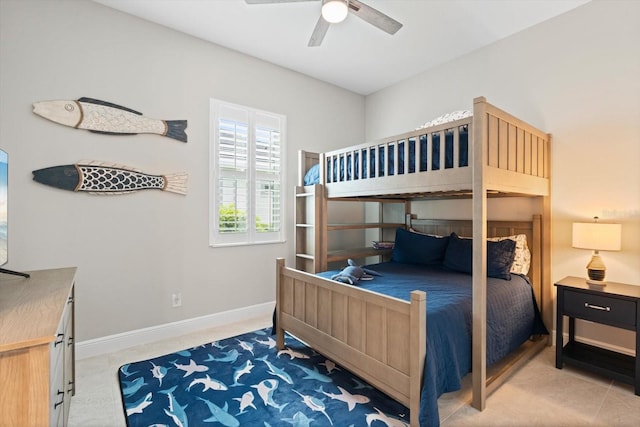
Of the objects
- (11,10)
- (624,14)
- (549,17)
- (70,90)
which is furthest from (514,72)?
(11,10)

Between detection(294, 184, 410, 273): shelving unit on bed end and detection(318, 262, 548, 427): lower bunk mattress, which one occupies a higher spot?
detection(294, 184, 410, 273): shelving unit on bed end

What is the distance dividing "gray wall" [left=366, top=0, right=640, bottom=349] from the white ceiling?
22 centimetres

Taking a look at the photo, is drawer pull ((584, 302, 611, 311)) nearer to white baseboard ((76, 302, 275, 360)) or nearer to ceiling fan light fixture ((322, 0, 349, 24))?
ceiling fan light fixture ((322, 0, 349, 24))

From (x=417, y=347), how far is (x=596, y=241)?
172 cm

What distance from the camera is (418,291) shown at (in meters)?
1.57

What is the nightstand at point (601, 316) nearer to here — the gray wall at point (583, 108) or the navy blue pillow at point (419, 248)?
the gray wall at point (583, 108)

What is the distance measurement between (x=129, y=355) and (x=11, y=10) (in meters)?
2.68

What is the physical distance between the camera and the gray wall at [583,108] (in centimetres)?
238

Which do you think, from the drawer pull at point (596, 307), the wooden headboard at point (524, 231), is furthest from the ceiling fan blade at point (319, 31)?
the drawer pull at point (596, 307)

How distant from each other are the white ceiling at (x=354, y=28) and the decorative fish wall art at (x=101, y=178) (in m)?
1.34

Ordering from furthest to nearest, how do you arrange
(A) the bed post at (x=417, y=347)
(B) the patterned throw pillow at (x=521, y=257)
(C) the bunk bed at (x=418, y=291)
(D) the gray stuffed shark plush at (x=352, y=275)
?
(B) the patterned throw pillow at (x=521, y=257)
(D) the gray stuffed shark plush at (x=352, y=275)
(C) the bunk bed at (x=418, y=291)
(A) the bed post at (x=417, y=347)

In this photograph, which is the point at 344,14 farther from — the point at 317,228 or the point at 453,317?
the point at 453,317

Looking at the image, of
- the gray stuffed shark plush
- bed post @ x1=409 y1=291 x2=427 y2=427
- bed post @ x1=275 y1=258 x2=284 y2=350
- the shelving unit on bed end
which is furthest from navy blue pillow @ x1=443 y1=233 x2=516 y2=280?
bed post @ x1=275 y1=258 x2=284 y2=350

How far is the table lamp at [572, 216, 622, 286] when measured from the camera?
2.20m
